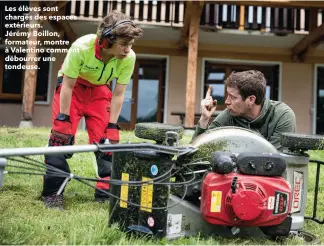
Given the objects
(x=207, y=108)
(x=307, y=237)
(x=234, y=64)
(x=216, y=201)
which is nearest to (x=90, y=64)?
(x=207, y=108)

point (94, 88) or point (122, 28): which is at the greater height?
point (122, 28)

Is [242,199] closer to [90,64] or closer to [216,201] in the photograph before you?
[216,201]

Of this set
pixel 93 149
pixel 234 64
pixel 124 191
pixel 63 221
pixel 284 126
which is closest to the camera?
pixel 93 149

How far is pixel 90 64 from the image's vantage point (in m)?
3.03

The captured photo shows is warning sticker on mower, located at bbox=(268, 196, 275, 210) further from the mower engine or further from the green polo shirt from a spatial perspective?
the green polo shirt

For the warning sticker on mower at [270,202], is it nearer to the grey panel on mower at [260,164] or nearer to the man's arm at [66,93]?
the grey panel on mower at [260,164]

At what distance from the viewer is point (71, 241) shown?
1.99m

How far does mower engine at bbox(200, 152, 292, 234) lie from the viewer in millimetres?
1995

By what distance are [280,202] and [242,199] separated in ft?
0.75

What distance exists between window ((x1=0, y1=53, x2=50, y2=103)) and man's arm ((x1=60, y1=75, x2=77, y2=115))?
8613 mm

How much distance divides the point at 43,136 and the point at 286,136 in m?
4.59

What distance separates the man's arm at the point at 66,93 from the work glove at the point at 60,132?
0.05 metres

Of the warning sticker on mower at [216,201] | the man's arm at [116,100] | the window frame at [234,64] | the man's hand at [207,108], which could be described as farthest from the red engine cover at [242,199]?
the window frame at [234,64]

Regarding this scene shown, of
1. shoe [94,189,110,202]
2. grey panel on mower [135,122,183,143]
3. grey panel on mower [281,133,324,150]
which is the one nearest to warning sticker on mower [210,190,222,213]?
grey panel on mower [135,122,183,143]
